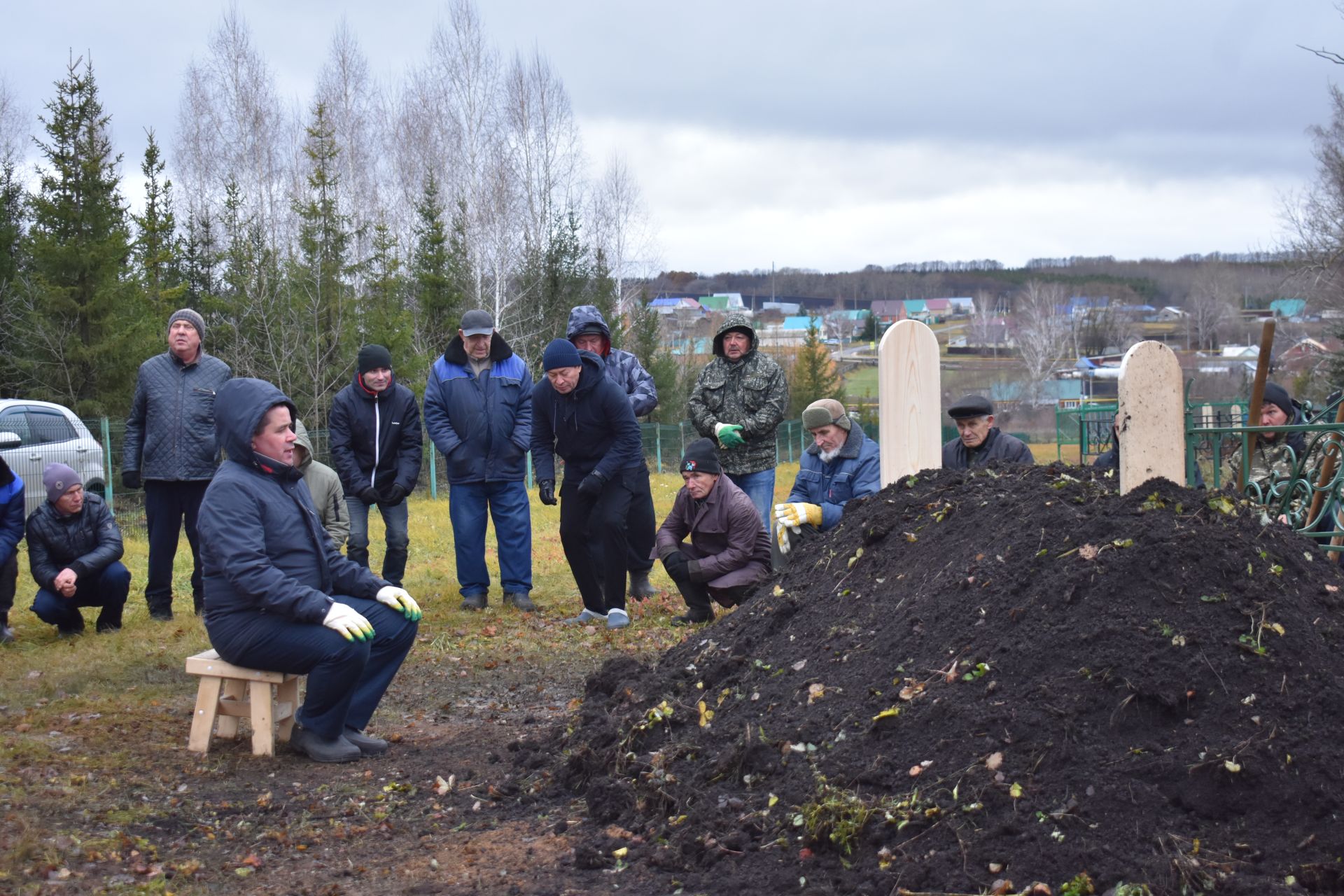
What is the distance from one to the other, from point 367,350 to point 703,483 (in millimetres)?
2755

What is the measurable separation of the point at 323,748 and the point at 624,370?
4.60 meters

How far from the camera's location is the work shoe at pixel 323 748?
500cm

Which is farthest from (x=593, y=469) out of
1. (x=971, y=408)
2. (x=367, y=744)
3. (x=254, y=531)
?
(x=254, y=531)

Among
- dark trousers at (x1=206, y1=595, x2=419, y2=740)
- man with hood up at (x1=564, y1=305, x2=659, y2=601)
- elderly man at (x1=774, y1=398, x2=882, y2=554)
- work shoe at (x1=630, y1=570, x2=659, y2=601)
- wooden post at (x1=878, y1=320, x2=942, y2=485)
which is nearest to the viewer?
dark trousers at (x1=206, y1=595, x2=419, y2=740)

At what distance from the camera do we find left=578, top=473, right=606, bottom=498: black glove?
25.6 ft

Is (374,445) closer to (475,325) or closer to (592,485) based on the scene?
(475,325)

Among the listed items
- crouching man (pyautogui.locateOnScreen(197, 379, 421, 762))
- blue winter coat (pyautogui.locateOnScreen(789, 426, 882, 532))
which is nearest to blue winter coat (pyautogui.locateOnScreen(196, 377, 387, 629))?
crouching man (pyautogui.locateOnScreen(197, 379, 421, 762))

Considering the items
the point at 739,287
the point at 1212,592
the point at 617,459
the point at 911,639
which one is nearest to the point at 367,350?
the point at 617,459

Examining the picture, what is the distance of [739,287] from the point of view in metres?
101

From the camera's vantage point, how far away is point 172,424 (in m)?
7.79

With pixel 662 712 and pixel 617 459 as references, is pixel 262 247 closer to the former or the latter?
pixel 617 459

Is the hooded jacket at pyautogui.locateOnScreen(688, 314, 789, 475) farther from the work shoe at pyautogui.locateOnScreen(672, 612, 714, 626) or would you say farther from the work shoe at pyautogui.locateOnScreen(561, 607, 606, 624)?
the work shoe at pyautogui.locateOnScreen(561, 607, 606, 624)

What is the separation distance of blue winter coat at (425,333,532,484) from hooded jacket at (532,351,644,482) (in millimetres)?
486

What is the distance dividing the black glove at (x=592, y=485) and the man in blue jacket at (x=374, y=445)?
1380 mm
